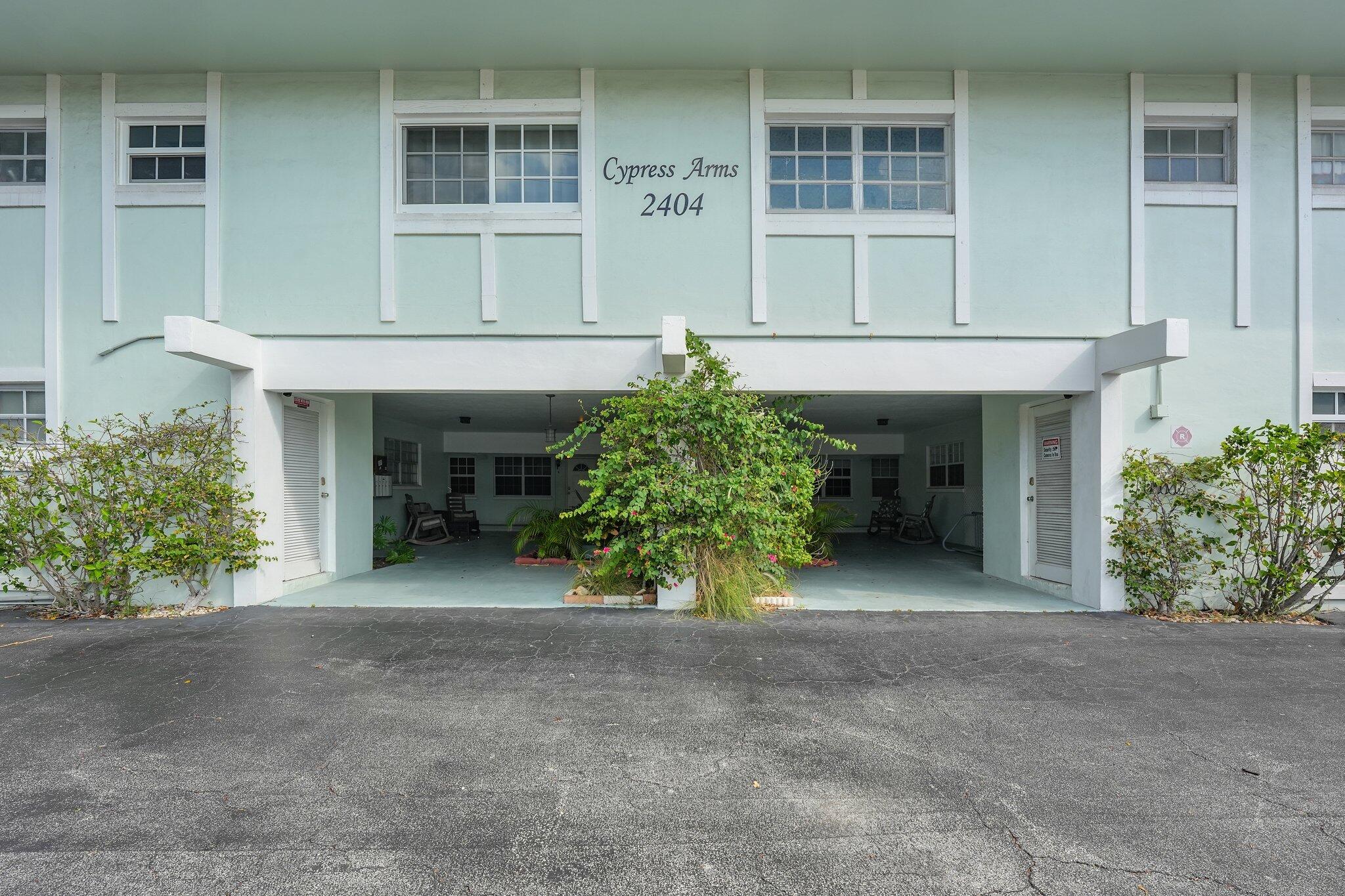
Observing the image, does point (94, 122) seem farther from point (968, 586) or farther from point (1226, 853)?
point (968, 586)

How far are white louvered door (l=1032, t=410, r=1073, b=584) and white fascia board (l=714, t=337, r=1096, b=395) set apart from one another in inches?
34.2

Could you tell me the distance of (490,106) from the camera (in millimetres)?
6875

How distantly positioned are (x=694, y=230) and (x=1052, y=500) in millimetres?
5207

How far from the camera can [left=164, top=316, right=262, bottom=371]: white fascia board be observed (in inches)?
225

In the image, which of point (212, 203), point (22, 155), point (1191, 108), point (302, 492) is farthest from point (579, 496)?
point (1191, 108)

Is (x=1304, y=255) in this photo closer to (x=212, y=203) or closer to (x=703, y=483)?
(x=703, y=483)

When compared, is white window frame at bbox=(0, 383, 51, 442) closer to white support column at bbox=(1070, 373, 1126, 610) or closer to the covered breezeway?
the covered breezeway

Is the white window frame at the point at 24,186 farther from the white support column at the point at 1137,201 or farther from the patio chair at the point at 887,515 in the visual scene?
the patio chair at the point at 887,515

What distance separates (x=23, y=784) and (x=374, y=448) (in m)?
9.85

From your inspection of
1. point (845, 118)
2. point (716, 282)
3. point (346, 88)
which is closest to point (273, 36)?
point (346, 88)

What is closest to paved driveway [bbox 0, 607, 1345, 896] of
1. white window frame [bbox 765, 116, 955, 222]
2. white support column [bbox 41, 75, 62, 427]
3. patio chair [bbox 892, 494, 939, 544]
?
white support column [bbox 41, 75, 62, 427]

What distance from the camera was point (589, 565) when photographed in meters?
7.64

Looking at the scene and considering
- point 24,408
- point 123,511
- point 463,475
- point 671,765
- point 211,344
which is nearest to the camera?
point 671,765

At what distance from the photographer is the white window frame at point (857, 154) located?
22.6 ft
